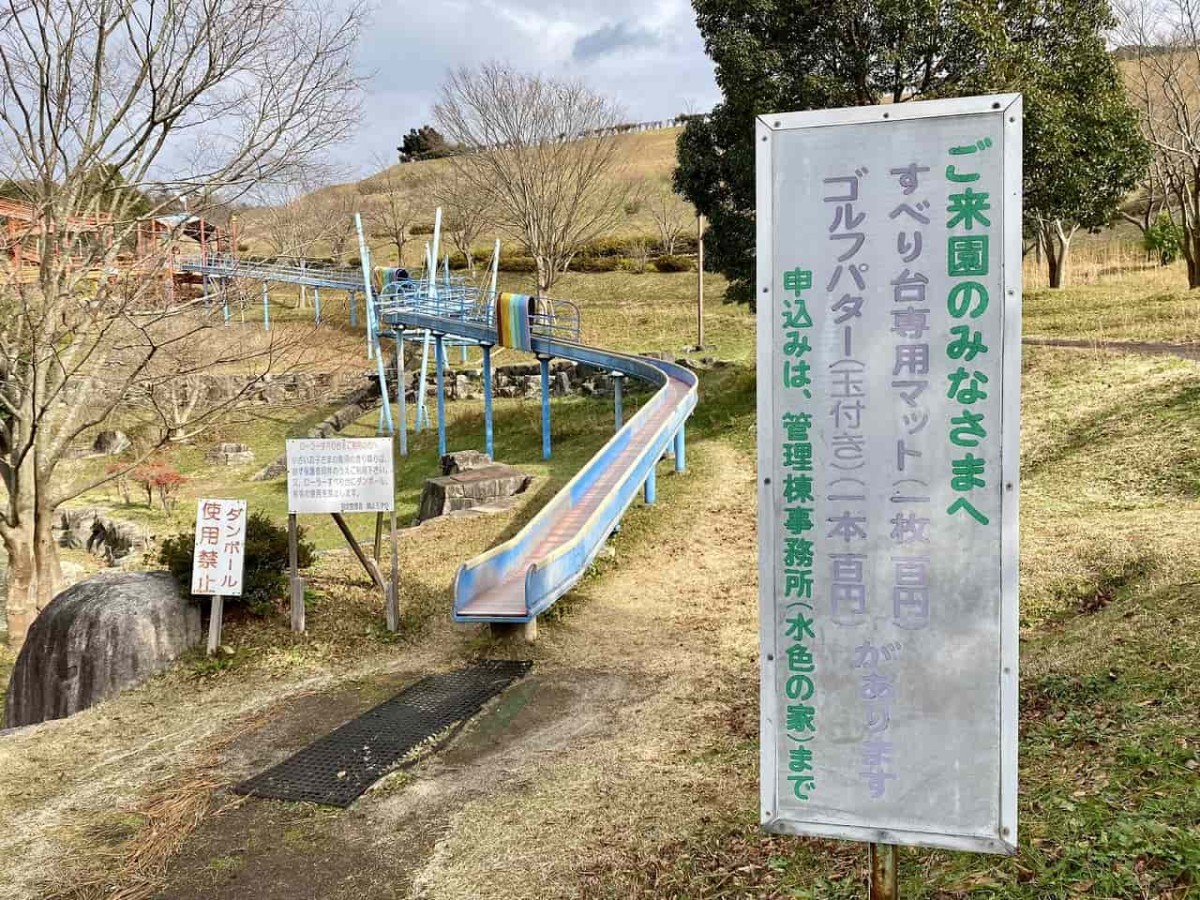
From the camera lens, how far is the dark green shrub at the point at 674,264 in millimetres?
39062

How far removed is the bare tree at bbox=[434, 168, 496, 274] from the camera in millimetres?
34906

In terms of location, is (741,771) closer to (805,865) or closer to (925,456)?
(805,865)

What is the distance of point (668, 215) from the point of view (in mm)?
43438

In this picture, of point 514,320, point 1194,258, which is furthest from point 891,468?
point 1194,258

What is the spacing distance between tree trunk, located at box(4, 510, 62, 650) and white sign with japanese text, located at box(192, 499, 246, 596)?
7.72 ft

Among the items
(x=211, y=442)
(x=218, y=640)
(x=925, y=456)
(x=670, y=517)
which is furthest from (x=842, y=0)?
(x=211, y=442)

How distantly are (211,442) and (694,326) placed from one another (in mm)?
14303

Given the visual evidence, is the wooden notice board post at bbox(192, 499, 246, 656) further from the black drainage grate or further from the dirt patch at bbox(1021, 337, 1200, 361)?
the dirt patch at bbox(1021, 337, 1200, 361)

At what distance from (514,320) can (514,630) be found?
11759 mm

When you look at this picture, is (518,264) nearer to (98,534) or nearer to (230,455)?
(230,455)

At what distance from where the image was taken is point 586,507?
1111cm

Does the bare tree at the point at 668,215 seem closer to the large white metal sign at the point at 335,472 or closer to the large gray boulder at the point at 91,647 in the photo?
the large white metal sign at the point at 335,472

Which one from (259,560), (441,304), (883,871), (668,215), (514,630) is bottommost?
(514,630)

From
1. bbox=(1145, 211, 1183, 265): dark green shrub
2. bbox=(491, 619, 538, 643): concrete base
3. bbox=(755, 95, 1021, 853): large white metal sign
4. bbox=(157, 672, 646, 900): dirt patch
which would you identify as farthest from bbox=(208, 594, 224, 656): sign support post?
bbox=(1145, 211, 1183, 265): dark green shrub
